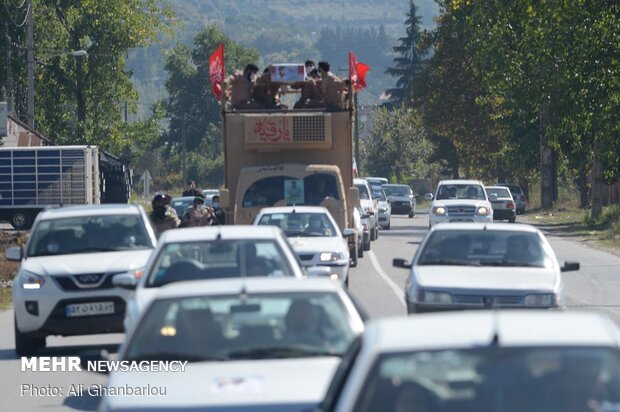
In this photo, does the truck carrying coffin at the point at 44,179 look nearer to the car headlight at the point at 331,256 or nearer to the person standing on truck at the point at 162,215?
the car headlight at the point at 331,256

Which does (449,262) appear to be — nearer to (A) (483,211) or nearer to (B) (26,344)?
(B) (26,344)

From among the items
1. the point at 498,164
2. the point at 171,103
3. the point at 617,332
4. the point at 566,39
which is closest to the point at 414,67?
the point at 171,103

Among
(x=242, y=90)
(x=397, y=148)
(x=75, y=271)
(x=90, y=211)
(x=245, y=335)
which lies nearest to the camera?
(x=245, y=335)

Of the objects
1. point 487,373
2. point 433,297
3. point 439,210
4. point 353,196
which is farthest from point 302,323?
point 439,210

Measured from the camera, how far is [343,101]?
978 inches

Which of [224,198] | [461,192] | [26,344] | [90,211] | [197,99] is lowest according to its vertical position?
[26,344]

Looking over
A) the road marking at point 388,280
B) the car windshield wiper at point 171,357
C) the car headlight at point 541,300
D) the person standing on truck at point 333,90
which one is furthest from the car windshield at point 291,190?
the car windshield wiper at point 171,357

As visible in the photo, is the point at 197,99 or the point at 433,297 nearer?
the point at 433,297

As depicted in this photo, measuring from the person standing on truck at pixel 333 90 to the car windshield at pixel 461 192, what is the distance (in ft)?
42.4

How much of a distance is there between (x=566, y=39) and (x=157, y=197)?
26.3m

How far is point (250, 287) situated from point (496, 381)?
Result: 3318mm

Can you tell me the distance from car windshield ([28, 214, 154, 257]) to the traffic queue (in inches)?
0.7

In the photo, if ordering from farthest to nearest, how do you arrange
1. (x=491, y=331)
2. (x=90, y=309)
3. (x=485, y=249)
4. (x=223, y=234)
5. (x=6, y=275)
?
(x=6, y=275), (x=485, y=249), (x=90, y=309), (x=223, y=234), (x=491, y=331)

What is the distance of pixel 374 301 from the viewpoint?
65.1 ft
